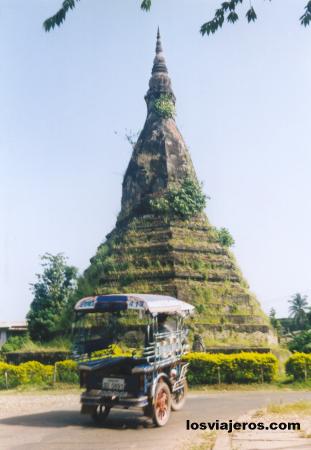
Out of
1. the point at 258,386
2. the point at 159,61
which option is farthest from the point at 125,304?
the point at 159,61

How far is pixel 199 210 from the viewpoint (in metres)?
24.8

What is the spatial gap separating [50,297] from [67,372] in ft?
29.7

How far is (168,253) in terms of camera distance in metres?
21.8

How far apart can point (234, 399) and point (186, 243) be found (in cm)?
1079

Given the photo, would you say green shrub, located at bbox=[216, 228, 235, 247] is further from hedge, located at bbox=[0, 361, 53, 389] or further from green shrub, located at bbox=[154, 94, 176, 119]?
hedge, located at bbox=[0, 361, 53, 389]

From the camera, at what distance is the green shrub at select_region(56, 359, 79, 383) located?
51.2 feet

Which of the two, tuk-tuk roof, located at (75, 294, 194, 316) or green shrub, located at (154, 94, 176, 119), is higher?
green shrub, located at (154, 94, 176, 119)

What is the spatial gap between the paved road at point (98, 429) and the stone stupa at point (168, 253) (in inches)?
282

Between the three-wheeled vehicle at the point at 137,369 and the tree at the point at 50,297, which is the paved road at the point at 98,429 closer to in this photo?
the three-wheeled vehicle at the point at 137,369

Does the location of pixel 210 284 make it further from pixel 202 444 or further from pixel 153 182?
pixel 202 444

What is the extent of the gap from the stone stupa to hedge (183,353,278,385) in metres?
3.03

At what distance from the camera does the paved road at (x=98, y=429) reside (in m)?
7.06


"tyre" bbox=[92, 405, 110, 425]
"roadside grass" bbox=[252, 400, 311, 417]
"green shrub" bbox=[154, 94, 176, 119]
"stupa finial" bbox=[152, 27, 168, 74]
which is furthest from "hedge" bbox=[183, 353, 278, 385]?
"stupa finial" bbox=[152, 27, 168, 74]

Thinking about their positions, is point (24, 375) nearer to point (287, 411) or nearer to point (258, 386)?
point (258, 386)
